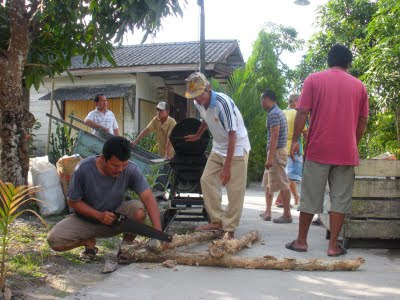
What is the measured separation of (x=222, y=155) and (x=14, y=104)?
2.81 m

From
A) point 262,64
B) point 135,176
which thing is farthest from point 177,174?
point 262,64

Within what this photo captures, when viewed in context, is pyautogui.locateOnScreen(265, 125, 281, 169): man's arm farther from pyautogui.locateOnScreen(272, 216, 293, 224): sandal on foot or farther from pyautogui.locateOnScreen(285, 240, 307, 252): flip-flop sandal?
pyautogui.locateOnScreen(285, 240, 307, 252): flip-flop sandal

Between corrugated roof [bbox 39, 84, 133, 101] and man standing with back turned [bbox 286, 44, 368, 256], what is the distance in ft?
33.7

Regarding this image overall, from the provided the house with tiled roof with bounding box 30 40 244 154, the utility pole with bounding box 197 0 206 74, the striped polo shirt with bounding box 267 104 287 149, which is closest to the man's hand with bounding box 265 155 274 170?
the striped polo shirt with bounding box 267 104 287 149

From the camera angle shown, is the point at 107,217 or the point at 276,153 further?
the point at 276,153

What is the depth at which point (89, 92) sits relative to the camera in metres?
14.9

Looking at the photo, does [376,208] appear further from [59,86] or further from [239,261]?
[59,86]

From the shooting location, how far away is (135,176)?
4172 millimetres

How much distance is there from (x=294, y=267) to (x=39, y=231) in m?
2.98

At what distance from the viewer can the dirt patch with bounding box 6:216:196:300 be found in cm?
354

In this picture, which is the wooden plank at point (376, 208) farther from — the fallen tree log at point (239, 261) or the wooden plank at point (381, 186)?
the fallen tree log at point (239, 261)

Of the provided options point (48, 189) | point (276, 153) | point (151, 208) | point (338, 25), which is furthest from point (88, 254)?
point (338, 25)

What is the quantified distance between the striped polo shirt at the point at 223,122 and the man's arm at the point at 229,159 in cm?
7

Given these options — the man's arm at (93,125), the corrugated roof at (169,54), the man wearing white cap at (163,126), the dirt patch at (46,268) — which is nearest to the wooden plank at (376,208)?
the dirt patch at (46,268)
